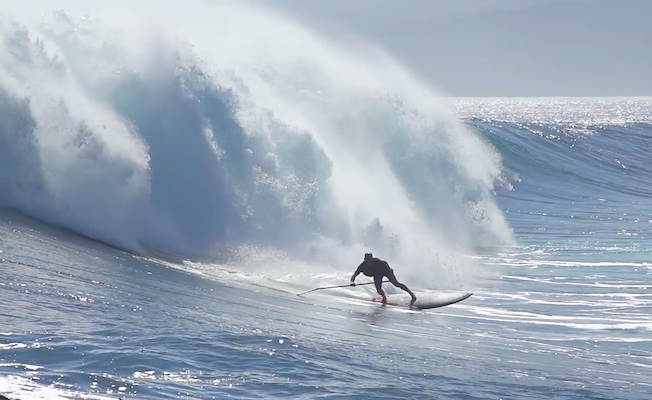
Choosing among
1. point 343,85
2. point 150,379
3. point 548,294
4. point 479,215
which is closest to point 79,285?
point 150,379

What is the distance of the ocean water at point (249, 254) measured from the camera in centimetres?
827

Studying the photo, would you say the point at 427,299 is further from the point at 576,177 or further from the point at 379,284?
the point at 576,177

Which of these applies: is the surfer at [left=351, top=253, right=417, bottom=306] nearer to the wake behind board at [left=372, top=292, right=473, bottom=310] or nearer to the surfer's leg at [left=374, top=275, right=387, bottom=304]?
the surfer's leg at [left=374, top=275, right=387, bottom=304]

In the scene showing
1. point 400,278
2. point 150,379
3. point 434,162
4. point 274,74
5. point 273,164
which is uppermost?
point 274,74

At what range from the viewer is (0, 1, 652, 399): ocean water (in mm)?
8266

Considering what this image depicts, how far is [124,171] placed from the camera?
589 inches

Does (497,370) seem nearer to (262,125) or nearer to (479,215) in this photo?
(262,125)

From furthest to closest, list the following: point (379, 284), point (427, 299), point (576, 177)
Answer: point (576, 177) → point (379, 284) → point (427, 299)

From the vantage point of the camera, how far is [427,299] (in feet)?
43.5

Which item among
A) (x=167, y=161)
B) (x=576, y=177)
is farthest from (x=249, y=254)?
(x=576, y=177)

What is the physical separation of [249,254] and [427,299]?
11.0 feet

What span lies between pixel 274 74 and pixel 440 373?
2114 centimetres

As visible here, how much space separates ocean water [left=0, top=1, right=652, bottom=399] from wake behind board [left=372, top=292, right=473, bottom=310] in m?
0.21

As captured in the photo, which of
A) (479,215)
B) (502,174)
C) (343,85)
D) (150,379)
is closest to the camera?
(150,379)
